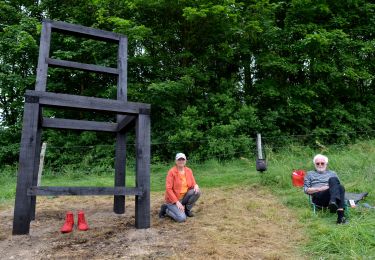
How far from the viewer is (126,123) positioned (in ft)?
17.4

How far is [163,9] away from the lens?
1257cm

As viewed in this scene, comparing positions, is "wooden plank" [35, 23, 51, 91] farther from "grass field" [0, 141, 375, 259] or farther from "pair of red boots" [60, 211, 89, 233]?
"grass field" [0, 141, 375, 259]

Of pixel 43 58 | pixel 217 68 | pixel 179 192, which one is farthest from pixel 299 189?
pixel 217 68

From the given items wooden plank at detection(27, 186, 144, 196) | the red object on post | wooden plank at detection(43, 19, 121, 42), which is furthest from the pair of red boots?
the red object on post

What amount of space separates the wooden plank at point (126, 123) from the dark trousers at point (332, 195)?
9.28ft

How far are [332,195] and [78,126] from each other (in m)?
3.72

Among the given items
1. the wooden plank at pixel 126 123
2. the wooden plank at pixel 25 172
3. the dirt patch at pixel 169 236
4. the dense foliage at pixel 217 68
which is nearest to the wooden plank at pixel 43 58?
the wooden plank at pixel 25 172

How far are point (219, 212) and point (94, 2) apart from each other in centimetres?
933

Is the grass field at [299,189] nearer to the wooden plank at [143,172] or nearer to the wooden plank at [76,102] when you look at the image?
the wooden plank at [143,172]

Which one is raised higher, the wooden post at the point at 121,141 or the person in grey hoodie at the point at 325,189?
the wooden post at the point at 121,141

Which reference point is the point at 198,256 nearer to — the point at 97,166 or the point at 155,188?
the point at 155,188

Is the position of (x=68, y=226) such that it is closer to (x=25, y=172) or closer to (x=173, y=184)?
(x=25, y=172)

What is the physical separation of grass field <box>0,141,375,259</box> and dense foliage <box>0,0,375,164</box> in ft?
4.79

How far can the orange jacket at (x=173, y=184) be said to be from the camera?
526 cm
